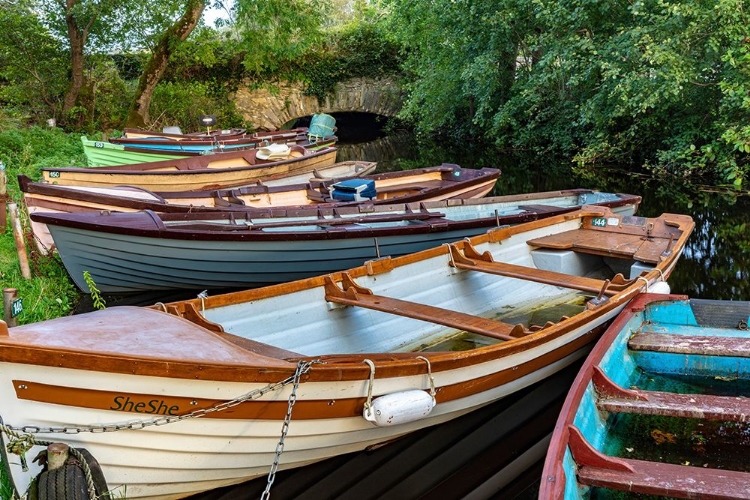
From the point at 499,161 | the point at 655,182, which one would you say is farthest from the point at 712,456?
the point at 499,161

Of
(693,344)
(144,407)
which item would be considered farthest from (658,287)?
(144,407)

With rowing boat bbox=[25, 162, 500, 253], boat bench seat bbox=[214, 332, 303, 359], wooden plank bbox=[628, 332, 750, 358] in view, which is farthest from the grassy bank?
wooden plank bbox=[628, 332, 750, 358]

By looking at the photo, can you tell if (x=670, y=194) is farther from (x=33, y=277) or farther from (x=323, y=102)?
(x=323, y=102)

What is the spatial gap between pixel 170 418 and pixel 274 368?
0.57 meters

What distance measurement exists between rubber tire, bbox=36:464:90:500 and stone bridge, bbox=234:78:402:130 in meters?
26.4

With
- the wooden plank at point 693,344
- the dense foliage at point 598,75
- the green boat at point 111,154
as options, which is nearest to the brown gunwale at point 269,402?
the wooden plank at point 693,344

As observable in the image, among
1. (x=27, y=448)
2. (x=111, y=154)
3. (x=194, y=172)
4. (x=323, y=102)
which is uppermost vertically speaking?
(x=323, y=102)

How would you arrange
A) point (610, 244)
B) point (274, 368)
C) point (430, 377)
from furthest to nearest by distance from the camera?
point (610, 244)
point (430, 377)
point (274, 368)

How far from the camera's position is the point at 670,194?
46.1 feet

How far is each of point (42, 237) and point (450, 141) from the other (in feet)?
63.4

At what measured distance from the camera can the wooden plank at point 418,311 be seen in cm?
462

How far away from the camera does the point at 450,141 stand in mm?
25812

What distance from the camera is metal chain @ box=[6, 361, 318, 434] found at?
10.3 ft

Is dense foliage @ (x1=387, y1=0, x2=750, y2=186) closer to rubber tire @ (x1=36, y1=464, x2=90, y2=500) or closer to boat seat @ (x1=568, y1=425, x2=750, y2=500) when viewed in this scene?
boat seat @ (x1=568, y1=425, x2=750, y2=500)
